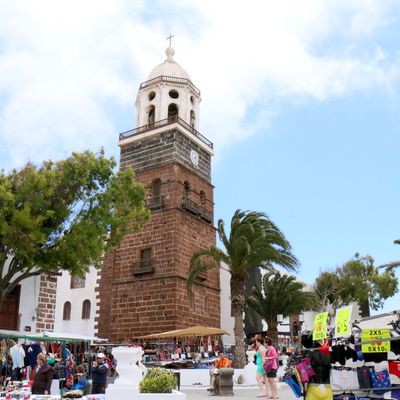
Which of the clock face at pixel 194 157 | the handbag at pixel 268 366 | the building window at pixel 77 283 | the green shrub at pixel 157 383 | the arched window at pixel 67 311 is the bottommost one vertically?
the green shrub at pixel 157 383

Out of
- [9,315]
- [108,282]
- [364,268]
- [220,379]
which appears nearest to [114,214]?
[9,315]

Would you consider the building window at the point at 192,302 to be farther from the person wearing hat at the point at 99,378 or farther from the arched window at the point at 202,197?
the person wearing hat at the point at 99,378

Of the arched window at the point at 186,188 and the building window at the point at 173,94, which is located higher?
the building window at the point at 173,94

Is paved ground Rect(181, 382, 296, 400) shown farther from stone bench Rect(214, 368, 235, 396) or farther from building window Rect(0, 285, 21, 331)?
building window Rect(0, 285, 21, 331)

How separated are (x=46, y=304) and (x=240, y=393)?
8.31m

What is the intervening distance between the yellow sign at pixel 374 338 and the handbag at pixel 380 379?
472 mm

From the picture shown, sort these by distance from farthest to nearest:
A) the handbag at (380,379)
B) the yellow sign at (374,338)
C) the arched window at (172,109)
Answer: the arched window at (172,109)
the handbag at (380,379)
the yellow sign at (374,338)

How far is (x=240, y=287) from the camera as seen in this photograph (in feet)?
63.9

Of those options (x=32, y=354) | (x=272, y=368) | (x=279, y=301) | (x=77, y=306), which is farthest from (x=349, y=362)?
(x=77, y=306)

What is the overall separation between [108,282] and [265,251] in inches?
469

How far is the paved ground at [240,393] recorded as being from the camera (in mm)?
13171

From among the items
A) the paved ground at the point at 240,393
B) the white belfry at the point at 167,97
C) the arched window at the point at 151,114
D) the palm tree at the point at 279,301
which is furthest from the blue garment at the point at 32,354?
the arched window at the point at 151,114

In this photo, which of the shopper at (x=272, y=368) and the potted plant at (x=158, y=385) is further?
the shopper at (x=272, y=368)

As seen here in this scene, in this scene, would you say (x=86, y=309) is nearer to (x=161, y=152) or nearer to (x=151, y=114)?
(x=161, y=152)
